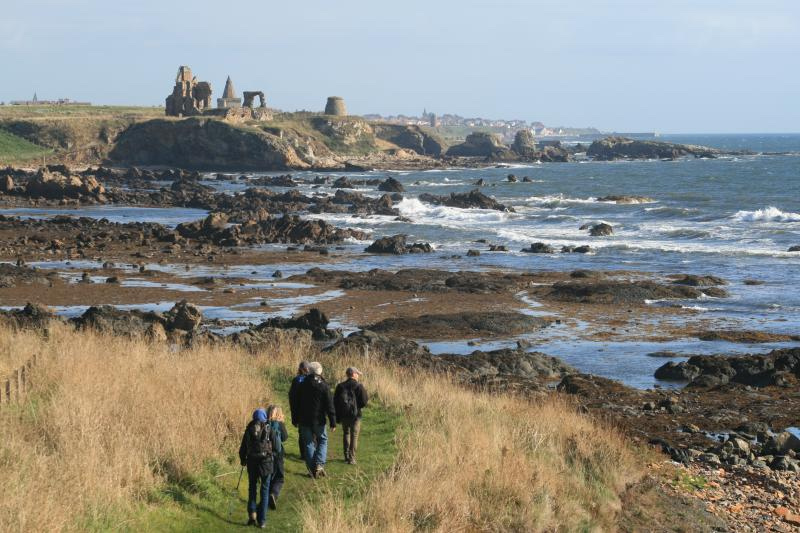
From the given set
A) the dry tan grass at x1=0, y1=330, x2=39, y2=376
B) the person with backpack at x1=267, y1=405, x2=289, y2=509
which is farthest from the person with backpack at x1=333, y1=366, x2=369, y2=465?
the dry tan grass at x1=0, y1=330, x2=39, y2=376

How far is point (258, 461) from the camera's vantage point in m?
9.92

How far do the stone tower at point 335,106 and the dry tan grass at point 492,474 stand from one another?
15907cm

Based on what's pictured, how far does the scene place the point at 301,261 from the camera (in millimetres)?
42844

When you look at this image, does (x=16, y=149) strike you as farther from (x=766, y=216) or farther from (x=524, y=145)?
(x=524, y=145)

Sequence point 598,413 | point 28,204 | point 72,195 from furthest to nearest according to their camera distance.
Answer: point 72,195 → point 28,204 → point 598,413

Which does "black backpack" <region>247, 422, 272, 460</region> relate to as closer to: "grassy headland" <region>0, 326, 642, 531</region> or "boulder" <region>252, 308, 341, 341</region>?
"grassy headland" <region>0, 326, 642, 531</region>

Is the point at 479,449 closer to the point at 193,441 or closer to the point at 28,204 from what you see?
the point at 193,441

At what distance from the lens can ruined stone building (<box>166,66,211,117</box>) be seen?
445 feet

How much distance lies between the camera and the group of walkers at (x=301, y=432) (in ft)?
32.6

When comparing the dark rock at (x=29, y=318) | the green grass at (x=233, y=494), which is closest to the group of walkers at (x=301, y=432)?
the green grass at (x=233, y=494)

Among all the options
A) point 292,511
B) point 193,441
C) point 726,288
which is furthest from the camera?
point 726,288

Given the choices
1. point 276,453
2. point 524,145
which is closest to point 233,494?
point 276,453

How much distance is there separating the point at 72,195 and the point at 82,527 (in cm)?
6980

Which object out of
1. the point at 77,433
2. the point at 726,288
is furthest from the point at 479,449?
the point at 726,288
